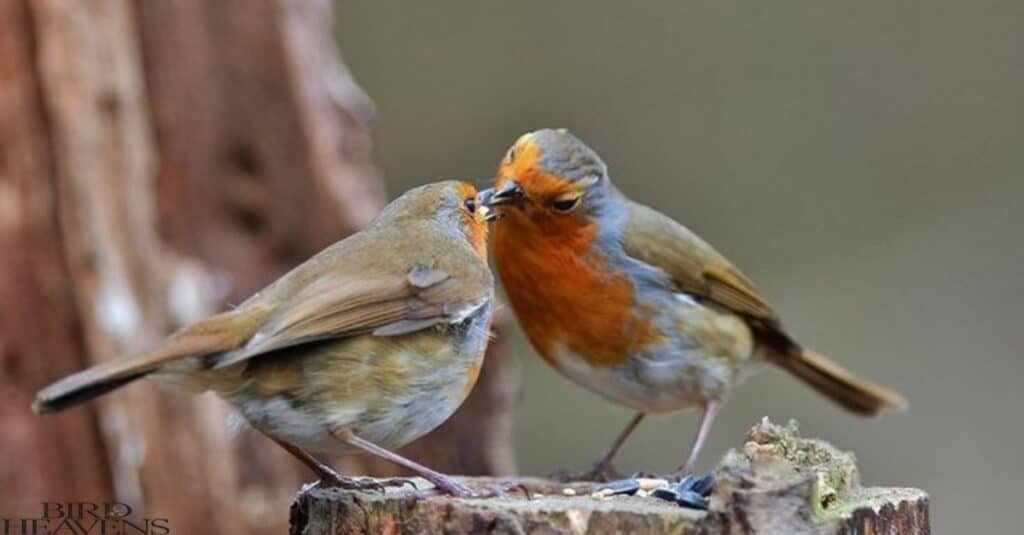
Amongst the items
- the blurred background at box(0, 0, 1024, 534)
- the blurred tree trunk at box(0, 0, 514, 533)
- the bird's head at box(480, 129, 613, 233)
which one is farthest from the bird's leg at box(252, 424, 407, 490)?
the blurred background at box(0, 0, 1024, 534)

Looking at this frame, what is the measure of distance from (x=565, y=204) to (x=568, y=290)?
0.27 meters

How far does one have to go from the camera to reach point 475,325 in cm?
448

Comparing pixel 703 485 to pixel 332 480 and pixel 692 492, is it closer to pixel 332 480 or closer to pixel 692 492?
pixel 692 492

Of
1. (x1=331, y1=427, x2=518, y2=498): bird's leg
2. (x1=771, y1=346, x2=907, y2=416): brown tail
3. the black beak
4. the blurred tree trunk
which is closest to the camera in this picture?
(x1=331, y1=427, x2=518, y2=498): bird's leg

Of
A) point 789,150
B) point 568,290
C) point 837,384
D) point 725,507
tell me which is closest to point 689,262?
point 568,290

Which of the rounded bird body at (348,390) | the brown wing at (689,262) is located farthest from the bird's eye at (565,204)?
the rounded bird body at (348,390)

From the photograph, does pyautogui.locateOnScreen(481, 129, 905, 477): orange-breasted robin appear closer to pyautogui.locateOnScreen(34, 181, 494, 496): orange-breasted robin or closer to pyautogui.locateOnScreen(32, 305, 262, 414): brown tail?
pyautogui.locateOnScreen(34, 181, 494, 496): orange-breasted robin

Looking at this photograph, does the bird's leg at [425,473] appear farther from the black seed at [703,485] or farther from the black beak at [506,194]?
the black beak at [506,194]

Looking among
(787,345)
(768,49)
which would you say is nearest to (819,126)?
(768,49)

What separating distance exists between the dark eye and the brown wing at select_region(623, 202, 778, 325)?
11.0 inches

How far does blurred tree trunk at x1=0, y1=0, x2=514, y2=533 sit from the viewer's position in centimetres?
606

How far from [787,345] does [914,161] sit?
18.8ft

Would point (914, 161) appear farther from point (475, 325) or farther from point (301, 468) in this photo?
point (475, 325)

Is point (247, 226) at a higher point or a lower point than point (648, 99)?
lower
